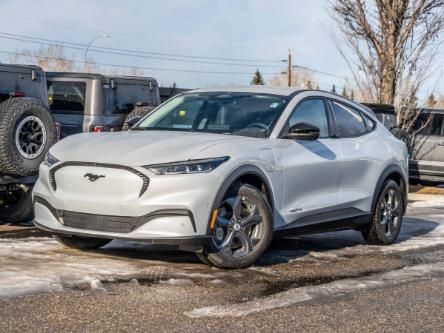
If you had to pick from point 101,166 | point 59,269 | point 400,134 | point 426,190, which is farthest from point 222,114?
point 426,190

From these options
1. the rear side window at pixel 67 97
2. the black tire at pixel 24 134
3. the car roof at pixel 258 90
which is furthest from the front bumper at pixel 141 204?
the rear side window at pixel 67 97

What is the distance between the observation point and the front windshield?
7355 millimetres

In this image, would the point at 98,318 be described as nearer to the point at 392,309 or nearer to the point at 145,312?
the point at 145,312

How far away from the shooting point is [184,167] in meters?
6.30

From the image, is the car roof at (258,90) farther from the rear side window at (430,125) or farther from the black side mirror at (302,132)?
the rear side window at (430,125)

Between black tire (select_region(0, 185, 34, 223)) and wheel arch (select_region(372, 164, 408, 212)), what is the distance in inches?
145

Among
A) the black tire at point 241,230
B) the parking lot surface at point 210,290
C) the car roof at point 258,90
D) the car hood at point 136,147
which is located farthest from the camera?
the car roof at point 258,90

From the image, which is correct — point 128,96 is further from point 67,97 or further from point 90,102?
point 67,97

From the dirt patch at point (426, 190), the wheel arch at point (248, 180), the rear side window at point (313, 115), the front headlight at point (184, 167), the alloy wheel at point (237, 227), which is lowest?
the dirt patch at point (426, 190)

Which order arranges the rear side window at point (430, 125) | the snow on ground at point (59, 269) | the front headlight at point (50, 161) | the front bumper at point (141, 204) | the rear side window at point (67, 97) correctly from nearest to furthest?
the snow on ground at point (59, 269) → the front bumper at point (141, 204) → the front headlight at point (50, 161) → the rear side window at point (67, 97) → the rear side window at point (430, 125)

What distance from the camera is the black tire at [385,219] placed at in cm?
870

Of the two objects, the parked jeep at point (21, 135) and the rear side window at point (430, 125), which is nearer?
the parked jeep at point (21, 135)

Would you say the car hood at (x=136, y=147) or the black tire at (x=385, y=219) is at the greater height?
the car hood at (x=136, y=147)

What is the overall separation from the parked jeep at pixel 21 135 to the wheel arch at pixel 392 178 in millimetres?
3420
